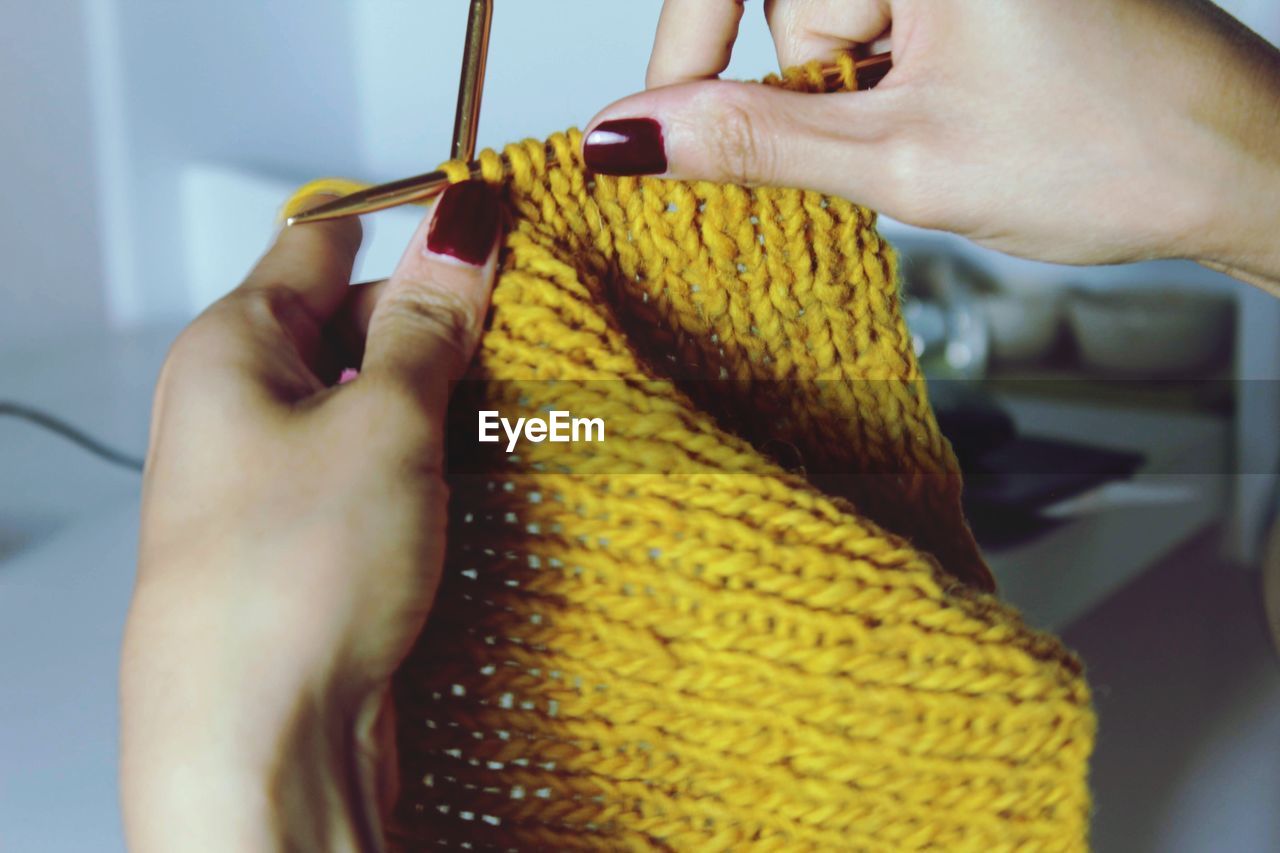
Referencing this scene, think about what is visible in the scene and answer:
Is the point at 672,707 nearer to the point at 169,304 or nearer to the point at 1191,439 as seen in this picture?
the point at 1191,439

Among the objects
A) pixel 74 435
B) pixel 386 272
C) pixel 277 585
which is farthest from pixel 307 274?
pixel 386 272

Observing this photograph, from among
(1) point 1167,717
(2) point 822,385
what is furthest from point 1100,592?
(2) point 822,385

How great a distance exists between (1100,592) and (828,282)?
1.35 feet

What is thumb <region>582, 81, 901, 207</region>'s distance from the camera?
0.48m

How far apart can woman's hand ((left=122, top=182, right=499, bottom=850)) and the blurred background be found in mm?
217

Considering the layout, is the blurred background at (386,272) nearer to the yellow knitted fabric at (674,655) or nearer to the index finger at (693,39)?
the yellow knitted fabric at (674,655)

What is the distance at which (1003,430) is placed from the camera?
97 centimetres

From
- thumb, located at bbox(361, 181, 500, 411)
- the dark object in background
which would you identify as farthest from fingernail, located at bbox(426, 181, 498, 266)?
the dark object in background

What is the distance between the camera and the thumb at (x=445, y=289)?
17.0 inches

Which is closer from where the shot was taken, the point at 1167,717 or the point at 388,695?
the point at 388,695

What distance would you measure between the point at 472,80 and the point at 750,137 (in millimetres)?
123

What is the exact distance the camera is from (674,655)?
43cm

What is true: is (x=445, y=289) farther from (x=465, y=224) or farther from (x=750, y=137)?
(x=750, y=137)

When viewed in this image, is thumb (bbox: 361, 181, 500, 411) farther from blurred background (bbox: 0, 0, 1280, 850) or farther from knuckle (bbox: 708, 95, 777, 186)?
blurred background (bbox: 0, 0, 1280, 850)
